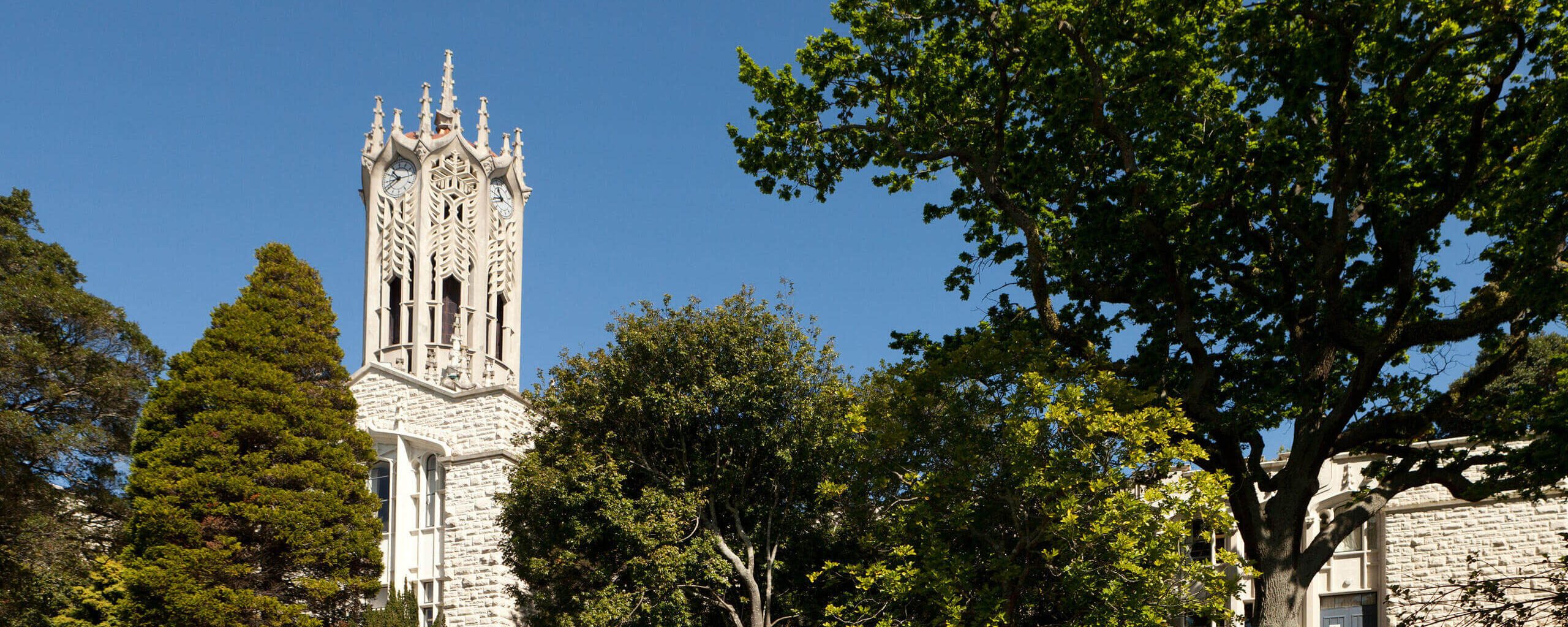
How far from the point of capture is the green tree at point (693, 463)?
22312 millimetres

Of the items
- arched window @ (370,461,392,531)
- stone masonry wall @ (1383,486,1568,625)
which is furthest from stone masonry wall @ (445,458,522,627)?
stone masonry wall @ (1383,486,1568,625)

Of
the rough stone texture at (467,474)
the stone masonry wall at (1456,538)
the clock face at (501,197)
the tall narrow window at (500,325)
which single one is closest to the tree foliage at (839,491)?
the stone masonry wall at (1456,538)

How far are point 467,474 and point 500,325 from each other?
85.2 feet

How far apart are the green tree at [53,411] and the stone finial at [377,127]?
2779cm

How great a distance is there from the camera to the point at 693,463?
2339 cm

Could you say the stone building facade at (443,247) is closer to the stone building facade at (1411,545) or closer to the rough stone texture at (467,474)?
the rough stone texture at (467,474)

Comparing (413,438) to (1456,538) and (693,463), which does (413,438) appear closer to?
(693,463)

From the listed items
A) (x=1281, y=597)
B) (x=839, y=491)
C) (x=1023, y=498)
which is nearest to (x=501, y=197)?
(x=839, y=491)

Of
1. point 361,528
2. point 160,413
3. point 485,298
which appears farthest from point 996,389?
point 485,298

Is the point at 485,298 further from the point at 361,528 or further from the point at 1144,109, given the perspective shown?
the point at 1144,109

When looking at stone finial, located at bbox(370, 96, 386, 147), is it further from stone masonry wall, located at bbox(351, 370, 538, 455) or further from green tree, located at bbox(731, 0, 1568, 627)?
green tree, located at bbox(731, 0, 1568, 627)

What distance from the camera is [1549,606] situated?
21.9 m

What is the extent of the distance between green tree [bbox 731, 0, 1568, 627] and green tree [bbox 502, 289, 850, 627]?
246 inches

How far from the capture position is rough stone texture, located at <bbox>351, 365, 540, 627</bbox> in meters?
30.4
